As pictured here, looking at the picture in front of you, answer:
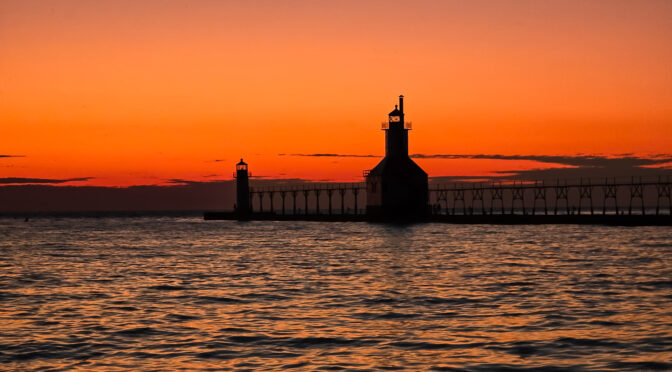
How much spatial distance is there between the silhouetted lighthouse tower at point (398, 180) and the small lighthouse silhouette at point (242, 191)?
3171 centimetres

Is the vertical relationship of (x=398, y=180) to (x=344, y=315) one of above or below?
above

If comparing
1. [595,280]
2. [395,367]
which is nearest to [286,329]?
[395,367]

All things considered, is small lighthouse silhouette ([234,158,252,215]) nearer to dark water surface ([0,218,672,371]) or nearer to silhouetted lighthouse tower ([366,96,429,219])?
silhouetted lighthouse tower ([366,96,429,219])

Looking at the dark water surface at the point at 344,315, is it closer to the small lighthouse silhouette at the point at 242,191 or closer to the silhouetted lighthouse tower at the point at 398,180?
the silhouetted lighthouse tower at the point at 398,180

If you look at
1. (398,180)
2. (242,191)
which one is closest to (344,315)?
(398,180)

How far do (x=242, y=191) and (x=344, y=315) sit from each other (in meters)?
102

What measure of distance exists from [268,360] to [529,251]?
108 feet

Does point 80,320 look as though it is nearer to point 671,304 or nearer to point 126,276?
point 126,276

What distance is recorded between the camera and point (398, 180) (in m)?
88.4

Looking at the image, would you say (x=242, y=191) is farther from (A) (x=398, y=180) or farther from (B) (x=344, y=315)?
(B) (x=344, y=315)

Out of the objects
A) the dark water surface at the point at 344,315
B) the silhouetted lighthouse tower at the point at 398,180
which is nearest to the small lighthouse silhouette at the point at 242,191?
Answer: the silhouetted lighthouse tower at the point at 398,180

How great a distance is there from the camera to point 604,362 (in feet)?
47.7

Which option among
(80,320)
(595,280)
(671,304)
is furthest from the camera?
(595,280)

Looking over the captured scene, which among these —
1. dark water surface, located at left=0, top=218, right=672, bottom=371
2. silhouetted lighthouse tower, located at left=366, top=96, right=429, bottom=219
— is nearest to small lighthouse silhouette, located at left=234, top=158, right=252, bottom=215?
silhouetted lighthouse tower, located at left=366, top=96, right=429, bottom=219
